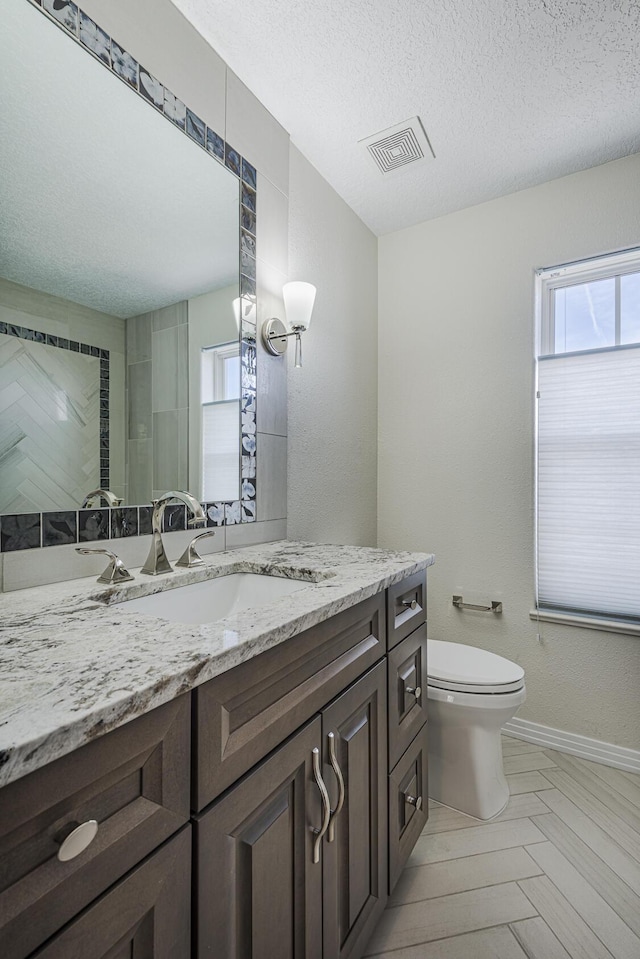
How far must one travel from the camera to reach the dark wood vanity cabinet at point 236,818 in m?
0.47

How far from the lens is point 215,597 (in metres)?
1.27

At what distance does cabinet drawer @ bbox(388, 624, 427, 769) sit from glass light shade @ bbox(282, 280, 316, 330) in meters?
1.16

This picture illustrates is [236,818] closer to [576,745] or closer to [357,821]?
[357,821]

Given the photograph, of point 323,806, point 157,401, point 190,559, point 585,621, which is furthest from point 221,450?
point 585,621

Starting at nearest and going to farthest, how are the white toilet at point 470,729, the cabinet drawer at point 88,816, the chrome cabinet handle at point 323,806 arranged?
the cabinet drawer at point 88,816 → the chrome cabinet handle at point 323,806 → the white toilet at point 470,729

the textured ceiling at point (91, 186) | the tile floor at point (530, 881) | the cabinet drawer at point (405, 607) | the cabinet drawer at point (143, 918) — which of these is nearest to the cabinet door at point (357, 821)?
the cabinet drawer at point (405, 607)

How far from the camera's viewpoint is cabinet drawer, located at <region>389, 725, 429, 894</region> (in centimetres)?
126

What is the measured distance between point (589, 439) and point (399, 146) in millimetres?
1482

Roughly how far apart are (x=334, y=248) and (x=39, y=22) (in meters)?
1.39

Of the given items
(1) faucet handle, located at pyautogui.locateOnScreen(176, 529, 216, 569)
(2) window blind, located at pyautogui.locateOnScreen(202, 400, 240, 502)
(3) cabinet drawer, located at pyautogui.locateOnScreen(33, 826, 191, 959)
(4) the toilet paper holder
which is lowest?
(4) the toilet paper holder

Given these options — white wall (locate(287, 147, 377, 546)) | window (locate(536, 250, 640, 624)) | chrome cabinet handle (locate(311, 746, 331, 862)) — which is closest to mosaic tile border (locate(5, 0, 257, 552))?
white wall (locate(287, 147, 377, 546))

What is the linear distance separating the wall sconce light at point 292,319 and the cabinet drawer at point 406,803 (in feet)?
4.46

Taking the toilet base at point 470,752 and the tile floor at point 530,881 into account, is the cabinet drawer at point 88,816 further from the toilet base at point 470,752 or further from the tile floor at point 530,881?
the toilet base at point 470,752

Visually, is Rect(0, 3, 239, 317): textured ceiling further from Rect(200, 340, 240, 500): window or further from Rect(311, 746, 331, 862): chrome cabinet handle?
Rect(311, 746, 331, 862): chrome cabinet handle
